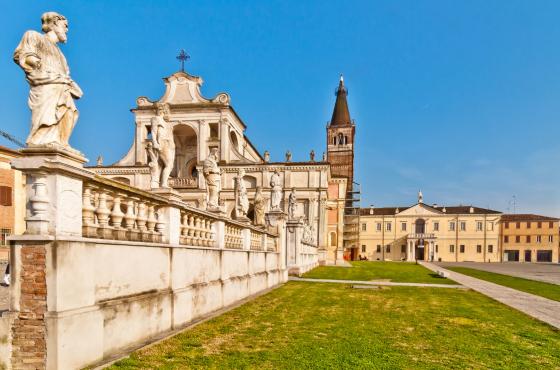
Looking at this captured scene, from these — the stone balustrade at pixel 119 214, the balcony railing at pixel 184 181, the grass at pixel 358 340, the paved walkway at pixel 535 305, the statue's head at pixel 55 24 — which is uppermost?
the statue's head at pixel 55 24

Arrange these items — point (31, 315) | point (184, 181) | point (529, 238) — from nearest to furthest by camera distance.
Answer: point (31, 315) → point (184, 181) → point (529, 238)

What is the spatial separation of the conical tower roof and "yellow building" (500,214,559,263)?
39.3m

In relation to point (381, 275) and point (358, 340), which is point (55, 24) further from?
point (381, 275)

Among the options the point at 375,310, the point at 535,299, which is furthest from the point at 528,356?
the point at 535,299

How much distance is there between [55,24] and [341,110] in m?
84.2

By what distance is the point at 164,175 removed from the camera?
7375 millimetres

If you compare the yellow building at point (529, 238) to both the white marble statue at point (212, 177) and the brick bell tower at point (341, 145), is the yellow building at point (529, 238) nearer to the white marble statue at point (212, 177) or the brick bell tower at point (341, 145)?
the brick bell tower at point (341, 145)

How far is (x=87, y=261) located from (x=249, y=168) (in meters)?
34.6

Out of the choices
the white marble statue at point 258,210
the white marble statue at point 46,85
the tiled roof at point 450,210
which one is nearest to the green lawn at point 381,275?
the white marble statue at point 258,210

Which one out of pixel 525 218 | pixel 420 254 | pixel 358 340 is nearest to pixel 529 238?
pixel 525 218

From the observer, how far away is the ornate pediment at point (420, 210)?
242 ft

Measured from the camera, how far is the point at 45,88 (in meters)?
4.26

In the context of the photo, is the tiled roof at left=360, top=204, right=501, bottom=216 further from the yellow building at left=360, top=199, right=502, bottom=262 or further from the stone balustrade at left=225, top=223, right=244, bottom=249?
the stone balustrade at left=225, top=223, right=244, bottom=249

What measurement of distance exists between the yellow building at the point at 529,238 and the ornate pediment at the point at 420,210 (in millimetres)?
15296
